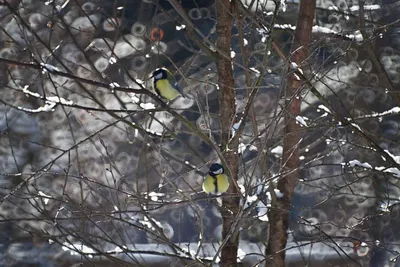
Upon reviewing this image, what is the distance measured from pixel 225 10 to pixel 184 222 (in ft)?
15.7

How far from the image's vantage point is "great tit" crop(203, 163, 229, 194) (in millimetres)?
4582

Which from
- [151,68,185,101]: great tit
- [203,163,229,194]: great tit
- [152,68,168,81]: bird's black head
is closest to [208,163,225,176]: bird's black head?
[203,163,229,194]: great tit

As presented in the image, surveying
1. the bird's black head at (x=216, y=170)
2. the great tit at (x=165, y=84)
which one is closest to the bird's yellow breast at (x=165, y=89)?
the great tit at (x=165, y=84)

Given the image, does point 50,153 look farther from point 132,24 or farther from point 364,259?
point 364,259

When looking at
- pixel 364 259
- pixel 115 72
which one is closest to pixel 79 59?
pixel 115 72

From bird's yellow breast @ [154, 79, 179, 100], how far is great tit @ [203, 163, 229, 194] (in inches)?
21.2

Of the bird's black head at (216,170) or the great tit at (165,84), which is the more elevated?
the great tit at (165,84)

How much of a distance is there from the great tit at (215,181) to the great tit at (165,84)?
545 millimetres

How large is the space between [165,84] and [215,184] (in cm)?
72

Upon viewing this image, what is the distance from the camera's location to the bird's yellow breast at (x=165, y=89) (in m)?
4.68

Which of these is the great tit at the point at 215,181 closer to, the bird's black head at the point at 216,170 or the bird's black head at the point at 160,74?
the bird's black head at the point at 216,170

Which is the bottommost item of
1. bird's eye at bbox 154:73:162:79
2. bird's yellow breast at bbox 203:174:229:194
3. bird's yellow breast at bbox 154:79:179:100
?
bird's yellow breast at bbox 203:174:229:194

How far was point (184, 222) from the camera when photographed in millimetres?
8734

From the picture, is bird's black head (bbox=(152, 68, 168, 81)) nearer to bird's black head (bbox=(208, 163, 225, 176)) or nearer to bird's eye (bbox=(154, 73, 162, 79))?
bird's eye (bbox=(154, 73, 162, 79))
